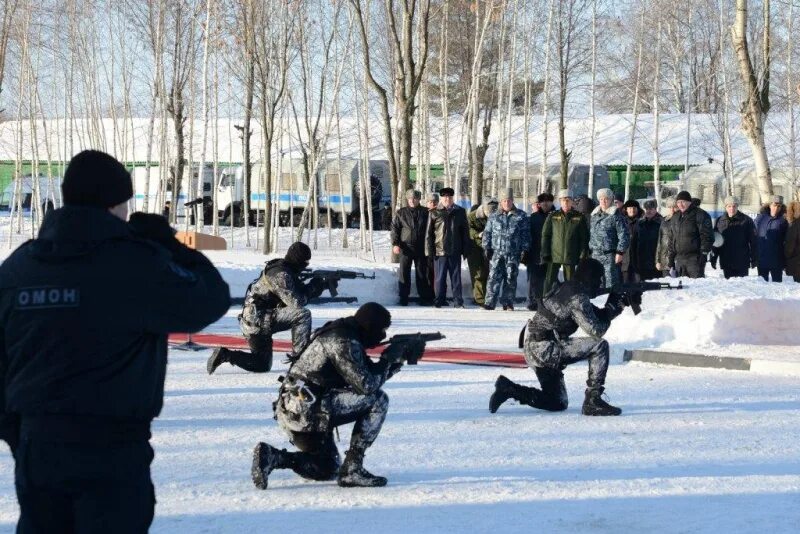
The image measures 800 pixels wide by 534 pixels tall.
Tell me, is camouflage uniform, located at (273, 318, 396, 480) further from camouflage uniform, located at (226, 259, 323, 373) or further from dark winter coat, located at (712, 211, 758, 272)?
dark winter coat, located at (712, 211, 758, 272)

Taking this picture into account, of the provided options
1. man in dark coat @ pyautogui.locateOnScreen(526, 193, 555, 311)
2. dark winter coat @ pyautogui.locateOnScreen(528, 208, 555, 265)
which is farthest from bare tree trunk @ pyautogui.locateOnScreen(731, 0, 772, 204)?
dark winter coat @ pyautogui.locateOnScreen(528, 208, 555, 265)

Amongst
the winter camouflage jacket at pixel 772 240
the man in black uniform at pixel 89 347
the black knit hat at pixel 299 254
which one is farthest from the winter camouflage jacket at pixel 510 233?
the man in black uniform at pixel 89 347

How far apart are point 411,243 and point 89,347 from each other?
16413mm

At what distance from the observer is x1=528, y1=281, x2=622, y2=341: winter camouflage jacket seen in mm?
9836

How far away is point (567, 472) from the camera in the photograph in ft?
25.5

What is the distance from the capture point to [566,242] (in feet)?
61.3

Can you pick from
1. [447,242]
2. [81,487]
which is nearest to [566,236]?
[447,242]

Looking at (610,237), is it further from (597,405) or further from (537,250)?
(597,405)

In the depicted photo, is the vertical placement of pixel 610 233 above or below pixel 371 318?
above

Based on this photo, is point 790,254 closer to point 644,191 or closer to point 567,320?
point 567,320

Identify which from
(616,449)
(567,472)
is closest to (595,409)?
(616,449)

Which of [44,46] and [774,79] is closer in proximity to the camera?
[44,46]

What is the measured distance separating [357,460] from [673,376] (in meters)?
6.03

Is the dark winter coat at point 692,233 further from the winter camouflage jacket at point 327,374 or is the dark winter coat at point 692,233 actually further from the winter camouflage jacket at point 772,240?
the winter camouflage jacket at point 327,374
